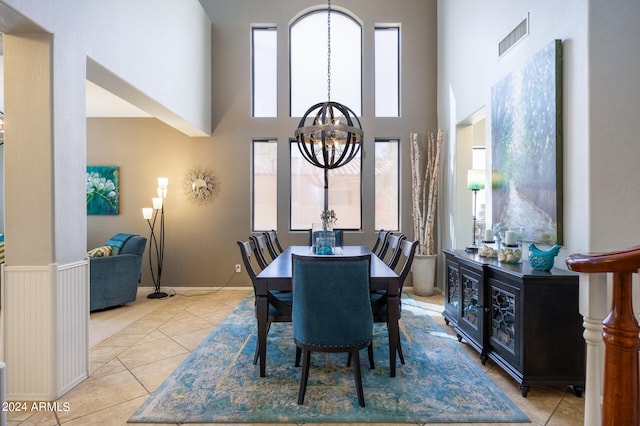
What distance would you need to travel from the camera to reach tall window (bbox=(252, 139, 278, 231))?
556 cm

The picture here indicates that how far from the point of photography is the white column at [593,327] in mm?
887

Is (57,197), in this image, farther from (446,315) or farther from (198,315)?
(446,315)

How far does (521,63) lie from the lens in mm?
3062

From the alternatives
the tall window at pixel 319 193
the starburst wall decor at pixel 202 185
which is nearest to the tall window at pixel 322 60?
the tall window at pixel 319 193

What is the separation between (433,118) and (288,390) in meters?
4.62

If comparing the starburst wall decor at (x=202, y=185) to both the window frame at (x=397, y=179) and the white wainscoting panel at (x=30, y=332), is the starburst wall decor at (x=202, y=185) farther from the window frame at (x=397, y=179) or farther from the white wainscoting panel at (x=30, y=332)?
the white wainscoting panel at (x=30, y=332)

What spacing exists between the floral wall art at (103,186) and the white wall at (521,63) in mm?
5213

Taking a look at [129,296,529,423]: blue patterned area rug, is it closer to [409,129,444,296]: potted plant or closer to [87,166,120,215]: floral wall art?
[409,129,444,296]: potted plant

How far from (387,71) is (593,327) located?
17.6 feet

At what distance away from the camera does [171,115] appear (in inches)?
166

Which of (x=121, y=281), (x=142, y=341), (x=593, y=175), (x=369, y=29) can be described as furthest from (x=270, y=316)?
(x=369, y=29)

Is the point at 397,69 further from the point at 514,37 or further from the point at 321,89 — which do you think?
the point at 514,37

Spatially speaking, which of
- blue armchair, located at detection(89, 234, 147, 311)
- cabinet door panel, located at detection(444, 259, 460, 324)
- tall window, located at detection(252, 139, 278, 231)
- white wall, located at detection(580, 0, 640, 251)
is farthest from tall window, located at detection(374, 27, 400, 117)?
blue armchair, located at detection(89, 234, 147, 311)

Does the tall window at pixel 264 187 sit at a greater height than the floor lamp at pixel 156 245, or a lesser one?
greater
